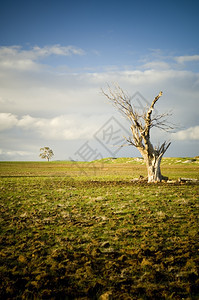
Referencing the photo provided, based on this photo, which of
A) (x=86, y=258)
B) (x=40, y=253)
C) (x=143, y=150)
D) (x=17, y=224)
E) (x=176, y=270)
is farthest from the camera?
(x=143, y=150)

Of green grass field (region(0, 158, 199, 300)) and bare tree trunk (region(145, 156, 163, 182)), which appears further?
bare tree trunk (region(145, 156, 163, 182))

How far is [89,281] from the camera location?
3.77 metres

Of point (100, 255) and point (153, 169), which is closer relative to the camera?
point (100, 255)

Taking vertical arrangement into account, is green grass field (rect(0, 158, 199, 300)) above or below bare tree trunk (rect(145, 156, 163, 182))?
below

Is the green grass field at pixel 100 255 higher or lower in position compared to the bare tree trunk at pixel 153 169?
lower

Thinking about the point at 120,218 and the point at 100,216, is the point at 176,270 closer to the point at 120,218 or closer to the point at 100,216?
the point at 120,218

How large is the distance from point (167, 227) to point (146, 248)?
2113 millimetres

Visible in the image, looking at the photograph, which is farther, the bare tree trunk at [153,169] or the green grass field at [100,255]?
the bare tree trunk at [153,169]

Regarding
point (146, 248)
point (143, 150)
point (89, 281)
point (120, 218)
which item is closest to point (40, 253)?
point (89, 281)

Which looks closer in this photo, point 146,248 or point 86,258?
point 86,258

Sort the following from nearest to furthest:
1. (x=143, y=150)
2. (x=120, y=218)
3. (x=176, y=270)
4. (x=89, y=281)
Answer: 1. (x=89, y=281)
2. (x=176, y=270)
3. (x=120, y=218)
4. (x=143, y=150)

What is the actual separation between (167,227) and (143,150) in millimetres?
14303

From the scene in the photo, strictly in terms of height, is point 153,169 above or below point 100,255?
above

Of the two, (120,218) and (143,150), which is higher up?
(143,150)
